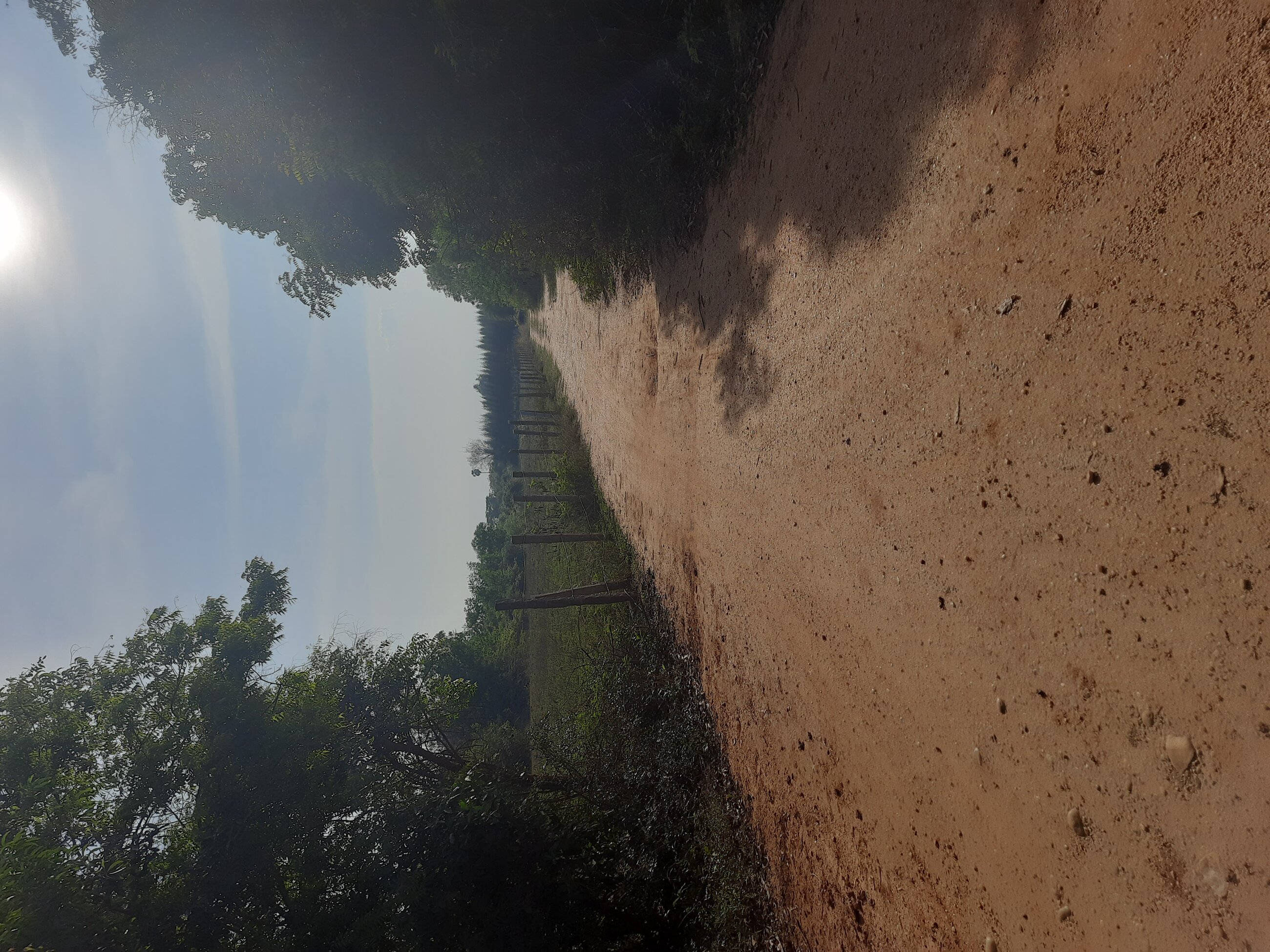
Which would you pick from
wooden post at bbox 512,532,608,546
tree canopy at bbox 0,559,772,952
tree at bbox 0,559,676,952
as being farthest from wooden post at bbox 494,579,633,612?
tree at bbox 0,559,676,952

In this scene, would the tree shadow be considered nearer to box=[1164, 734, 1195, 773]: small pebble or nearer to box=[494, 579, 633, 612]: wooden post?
box=[1164, 734, 1195, 773]: small pebble

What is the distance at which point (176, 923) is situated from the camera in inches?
302

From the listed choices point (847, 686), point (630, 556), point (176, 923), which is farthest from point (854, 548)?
point (176, 923)

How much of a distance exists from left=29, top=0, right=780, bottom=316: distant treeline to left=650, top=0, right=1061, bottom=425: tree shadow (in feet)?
3.09

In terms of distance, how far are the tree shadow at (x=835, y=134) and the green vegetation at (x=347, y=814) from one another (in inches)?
205

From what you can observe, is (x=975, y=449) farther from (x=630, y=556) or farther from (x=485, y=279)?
(x=485, y=279)

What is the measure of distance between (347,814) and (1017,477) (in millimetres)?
10924

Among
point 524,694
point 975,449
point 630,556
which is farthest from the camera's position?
point 524,694

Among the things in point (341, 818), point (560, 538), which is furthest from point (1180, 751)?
point (560, 538)

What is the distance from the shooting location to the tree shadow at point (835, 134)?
420 centimetres

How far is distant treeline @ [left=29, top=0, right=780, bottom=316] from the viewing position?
772cm

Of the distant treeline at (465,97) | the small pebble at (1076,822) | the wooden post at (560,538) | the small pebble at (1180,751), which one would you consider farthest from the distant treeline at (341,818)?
the distant treeline at (465,97)

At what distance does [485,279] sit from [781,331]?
22.9m

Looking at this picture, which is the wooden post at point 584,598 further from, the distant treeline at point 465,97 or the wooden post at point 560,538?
the distant treeline at point 465,97
